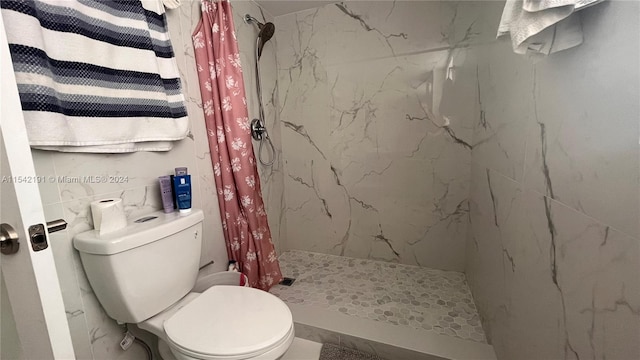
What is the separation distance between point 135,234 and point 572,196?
1247 mm

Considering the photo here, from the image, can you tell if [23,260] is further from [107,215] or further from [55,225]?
[107,215]

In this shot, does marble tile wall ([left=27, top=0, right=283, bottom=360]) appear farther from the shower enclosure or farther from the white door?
the shower enclosure

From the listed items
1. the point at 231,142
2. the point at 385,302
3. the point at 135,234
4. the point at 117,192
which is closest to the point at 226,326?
the point at 135,234

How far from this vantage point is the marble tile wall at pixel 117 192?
790mm

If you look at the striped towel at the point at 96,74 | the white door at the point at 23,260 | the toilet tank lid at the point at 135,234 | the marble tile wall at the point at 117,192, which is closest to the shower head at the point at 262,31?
the marble tile wall at the point at 117,192

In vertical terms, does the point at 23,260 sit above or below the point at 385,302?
above

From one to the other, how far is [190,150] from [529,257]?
1.46 m

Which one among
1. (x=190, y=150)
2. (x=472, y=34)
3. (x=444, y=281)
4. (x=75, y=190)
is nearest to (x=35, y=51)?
(x=75, y=190)

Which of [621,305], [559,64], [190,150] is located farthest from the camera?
[190,150]

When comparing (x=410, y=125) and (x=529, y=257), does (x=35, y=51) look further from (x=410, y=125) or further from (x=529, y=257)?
(x=410, y=125)

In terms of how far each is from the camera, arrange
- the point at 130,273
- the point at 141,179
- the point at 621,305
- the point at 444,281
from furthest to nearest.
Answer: the point at 444,281
the point at 141,179
the point at 130,273
the point at 621,305

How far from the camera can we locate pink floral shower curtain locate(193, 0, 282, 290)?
51.4 inches

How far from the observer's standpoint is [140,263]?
84 cm

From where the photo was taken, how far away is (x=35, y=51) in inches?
26.7
